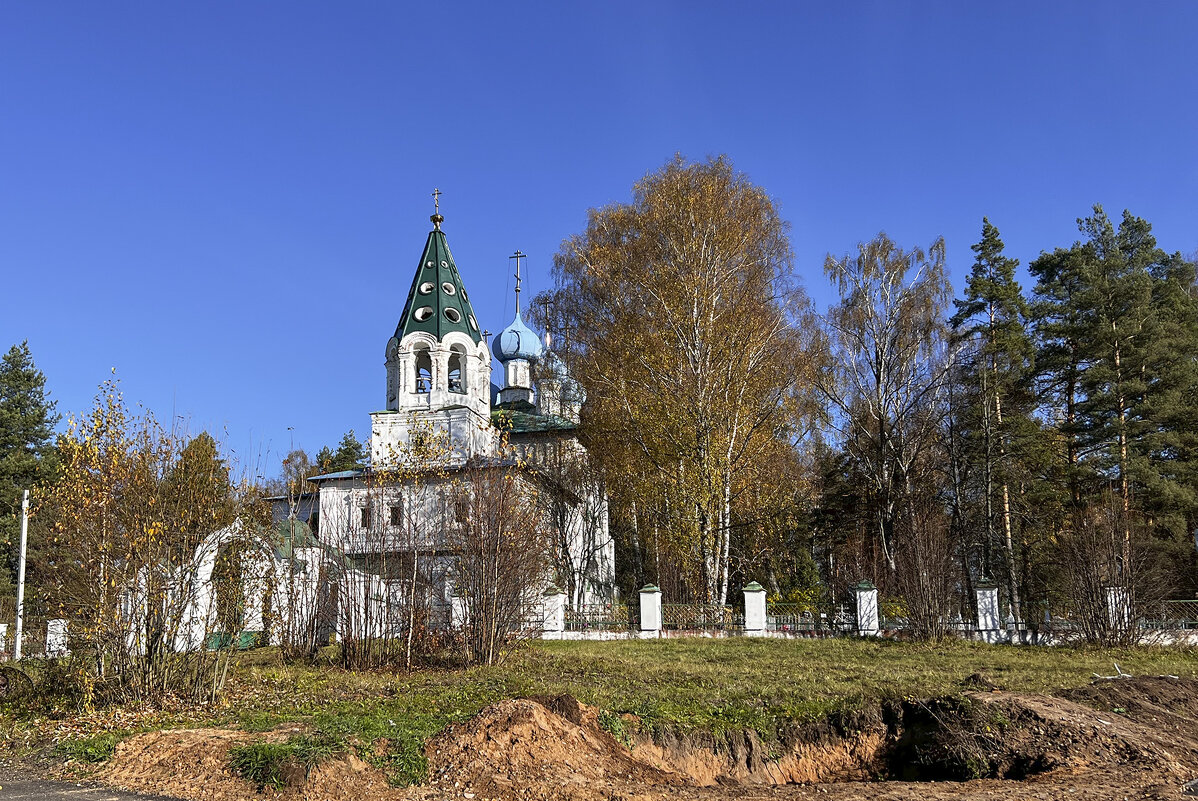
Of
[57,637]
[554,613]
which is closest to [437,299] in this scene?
[554,613]

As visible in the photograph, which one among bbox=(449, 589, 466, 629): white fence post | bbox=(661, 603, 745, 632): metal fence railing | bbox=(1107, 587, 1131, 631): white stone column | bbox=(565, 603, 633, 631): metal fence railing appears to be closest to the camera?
bbox=(449, 589, 466, 629): white fence post

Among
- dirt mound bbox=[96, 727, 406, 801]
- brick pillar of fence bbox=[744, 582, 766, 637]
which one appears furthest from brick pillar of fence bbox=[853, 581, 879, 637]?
dirt mound bbox=[96, 727, 406, 801]

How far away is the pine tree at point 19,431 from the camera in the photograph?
1208 inches

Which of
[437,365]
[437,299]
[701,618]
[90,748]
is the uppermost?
[437,299]

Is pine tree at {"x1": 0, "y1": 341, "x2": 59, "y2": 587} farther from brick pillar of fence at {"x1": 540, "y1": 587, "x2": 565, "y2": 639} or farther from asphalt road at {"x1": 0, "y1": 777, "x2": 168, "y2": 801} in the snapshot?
asphalt road at {"x1": 0, "y1": 777, "x2": 168, "y2": 801}

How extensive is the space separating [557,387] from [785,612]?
1353cm

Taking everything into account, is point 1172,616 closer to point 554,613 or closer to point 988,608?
point 988,608

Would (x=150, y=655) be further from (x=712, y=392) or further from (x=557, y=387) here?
(x=557, y=387)

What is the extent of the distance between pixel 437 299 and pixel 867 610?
56.0ft

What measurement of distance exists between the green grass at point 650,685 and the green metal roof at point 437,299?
1493 cm

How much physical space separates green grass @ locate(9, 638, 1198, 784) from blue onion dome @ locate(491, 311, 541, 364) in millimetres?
22753

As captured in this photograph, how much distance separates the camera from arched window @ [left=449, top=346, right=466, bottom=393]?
29.3 metres

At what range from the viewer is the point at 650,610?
19.7m

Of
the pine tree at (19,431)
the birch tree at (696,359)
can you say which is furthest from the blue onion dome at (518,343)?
the pine tree at (19,431)
